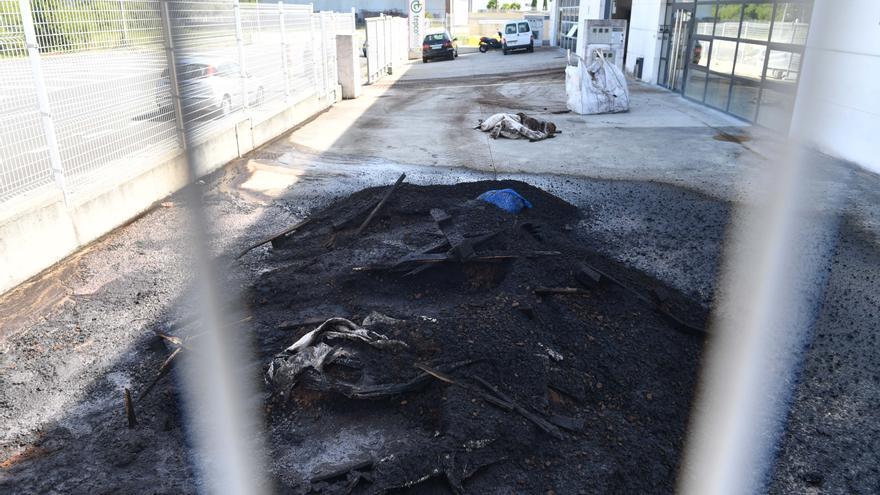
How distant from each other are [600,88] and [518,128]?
3587 mm

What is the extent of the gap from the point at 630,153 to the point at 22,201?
28.8 ft

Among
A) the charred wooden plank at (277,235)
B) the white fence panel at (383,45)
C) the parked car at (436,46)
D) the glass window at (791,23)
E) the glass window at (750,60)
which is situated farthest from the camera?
the parked car at (436,46)

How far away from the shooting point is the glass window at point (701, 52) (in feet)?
49.3

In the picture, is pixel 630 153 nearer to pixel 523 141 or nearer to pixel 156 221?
pixel 523 141

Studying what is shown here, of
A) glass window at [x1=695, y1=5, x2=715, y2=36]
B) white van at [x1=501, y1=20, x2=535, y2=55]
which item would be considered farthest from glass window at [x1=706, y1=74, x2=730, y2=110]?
white van at [x1=501, y1=20, x2=535, y2=55]

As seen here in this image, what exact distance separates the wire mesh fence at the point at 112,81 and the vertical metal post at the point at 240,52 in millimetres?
17

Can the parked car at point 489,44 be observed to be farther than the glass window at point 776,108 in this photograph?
Yes

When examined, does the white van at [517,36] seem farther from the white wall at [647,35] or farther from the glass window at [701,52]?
the glass window at [701,52]

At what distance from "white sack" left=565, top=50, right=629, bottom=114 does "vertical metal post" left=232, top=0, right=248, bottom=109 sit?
7.67m

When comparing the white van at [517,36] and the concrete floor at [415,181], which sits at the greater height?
the white van at [517,36]

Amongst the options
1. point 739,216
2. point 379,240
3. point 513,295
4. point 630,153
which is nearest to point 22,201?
point 379,240

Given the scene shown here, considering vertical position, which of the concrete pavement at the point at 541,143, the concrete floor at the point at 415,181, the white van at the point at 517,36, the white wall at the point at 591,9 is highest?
the white wall at the point at 591,9

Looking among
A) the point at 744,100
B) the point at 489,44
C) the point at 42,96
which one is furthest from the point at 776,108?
the point at 489,44

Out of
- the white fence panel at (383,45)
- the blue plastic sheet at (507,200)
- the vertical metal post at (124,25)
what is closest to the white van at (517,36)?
the white fence panel at (383,45)
